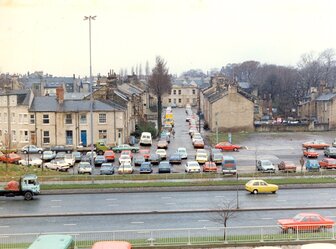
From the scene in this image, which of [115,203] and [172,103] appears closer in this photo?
[115,203]

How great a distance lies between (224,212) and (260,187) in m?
8.67

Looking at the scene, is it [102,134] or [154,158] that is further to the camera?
[102,134]

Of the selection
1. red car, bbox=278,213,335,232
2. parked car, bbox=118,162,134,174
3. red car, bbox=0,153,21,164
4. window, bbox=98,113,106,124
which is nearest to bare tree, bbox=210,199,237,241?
red car, bbox=278,213,335,232

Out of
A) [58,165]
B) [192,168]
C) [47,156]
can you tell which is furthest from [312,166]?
[47,156]

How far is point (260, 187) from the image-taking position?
100ft

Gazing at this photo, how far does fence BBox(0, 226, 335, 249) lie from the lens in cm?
1894

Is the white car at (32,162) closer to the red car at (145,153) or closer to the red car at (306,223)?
the red car at (145,153)

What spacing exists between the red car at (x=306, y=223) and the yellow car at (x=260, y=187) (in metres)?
8.99

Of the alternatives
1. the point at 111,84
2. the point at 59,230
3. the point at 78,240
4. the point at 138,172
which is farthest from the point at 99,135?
the point at 78,240

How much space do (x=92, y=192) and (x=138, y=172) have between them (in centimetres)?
734

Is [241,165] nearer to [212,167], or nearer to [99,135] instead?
[212,167]

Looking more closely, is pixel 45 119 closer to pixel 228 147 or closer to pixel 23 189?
pixel 228 147

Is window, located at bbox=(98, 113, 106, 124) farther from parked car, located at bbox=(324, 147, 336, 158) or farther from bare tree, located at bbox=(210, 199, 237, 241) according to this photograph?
bare tree, located at bbox=(210, 199, 237, 241)

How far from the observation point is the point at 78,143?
5162 centimetres
